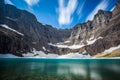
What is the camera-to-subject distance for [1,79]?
25.8 m

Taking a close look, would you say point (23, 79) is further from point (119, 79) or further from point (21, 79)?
point (119, 79)

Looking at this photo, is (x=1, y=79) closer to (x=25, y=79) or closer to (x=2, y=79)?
(x=2, y=79)

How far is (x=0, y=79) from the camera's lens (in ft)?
84.7

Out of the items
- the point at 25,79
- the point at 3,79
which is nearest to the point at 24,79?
the point at 25,79

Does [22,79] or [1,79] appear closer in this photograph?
[1,79]

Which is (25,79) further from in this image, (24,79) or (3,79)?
(3,79)

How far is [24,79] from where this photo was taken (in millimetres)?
27578

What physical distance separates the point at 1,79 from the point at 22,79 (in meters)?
3.99

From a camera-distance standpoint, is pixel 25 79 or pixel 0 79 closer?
pixel 0 79

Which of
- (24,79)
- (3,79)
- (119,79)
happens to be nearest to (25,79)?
(24,79)

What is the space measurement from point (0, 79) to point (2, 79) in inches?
14.4

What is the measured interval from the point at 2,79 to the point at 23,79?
4.00 m

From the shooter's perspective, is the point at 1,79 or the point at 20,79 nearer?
the point at 1,79

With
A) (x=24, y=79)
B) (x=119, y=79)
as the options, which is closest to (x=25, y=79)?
(x=24, y=79)
